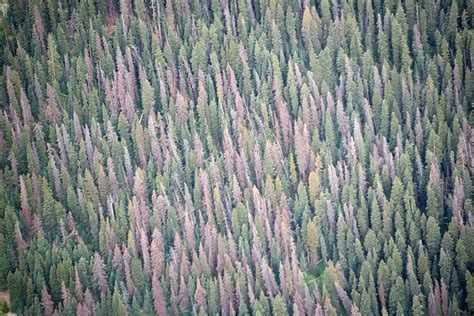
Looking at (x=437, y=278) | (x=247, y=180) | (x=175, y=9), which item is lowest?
(x=437, y=278)

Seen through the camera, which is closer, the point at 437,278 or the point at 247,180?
the point at 437,278

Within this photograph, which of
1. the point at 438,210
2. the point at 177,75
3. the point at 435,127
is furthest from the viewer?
the point at 177,75

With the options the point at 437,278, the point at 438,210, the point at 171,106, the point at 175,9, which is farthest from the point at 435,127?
the point at 175,9

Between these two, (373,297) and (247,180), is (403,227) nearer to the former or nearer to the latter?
(373,297)

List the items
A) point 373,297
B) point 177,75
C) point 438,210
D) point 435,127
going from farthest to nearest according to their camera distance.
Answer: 1. point 177,75
2. point 435,127
3. point 438,210
4. point 373,297

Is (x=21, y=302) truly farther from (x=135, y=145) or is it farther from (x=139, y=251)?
(x=135, y=145)

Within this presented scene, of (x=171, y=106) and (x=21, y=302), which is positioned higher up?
(x=171, y=106)
